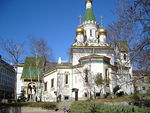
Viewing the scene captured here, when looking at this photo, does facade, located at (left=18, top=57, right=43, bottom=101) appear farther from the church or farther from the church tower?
the church tower

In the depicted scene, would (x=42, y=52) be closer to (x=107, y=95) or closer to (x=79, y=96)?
(x=79, y=96)

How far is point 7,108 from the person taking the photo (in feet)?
74.8

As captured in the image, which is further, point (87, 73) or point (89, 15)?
point (89, 15)

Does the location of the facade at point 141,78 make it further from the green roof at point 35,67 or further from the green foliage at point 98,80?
the green roof at point 35,67

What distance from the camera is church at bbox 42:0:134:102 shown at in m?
27.8

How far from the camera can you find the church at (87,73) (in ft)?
91.4

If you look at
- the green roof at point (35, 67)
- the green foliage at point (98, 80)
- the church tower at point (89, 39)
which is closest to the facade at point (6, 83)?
the green roof at point (35, 67)

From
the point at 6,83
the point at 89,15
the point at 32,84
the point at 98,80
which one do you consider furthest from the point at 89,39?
the point at 6,83

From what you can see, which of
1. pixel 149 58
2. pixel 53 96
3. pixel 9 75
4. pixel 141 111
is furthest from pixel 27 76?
pixel 141 111

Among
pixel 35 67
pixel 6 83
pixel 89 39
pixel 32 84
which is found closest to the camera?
pixel 35 67

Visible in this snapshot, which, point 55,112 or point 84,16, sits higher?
point 84,16

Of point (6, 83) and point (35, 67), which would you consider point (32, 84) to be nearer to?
point (35, 67)

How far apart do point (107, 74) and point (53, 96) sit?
462 inches

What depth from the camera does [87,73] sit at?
95.2ft
